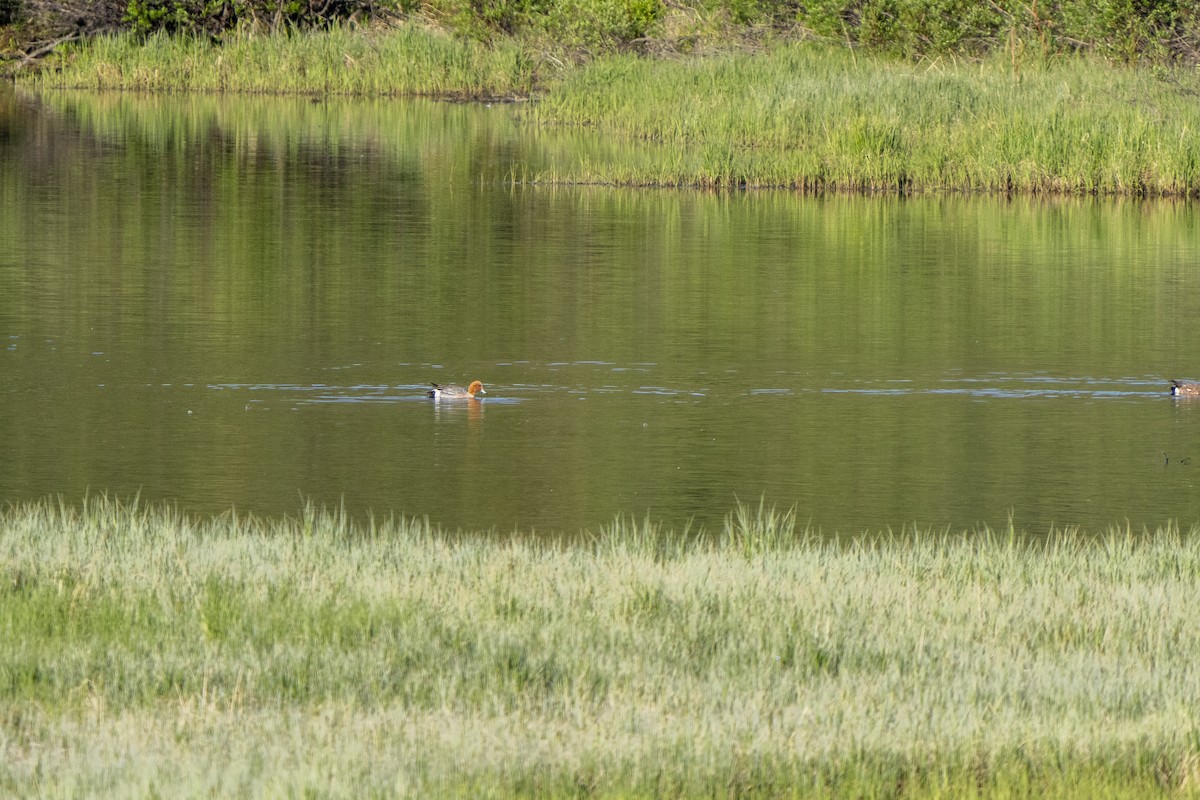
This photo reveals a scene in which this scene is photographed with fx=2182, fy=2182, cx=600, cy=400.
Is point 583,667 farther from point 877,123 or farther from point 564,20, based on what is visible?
point 564,20

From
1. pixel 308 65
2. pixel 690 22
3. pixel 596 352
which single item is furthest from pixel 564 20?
pixel 596 352

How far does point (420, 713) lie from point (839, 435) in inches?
A: 275

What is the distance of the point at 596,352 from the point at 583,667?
8913mm

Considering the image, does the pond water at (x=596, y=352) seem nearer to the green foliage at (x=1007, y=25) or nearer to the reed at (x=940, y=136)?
the reed at (x=940, y=136)

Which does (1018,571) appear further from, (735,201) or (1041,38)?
(1041,38)

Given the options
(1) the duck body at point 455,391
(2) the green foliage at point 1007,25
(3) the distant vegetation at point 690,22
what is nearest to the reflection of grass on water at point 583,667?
(1) the duck body at point 455,391

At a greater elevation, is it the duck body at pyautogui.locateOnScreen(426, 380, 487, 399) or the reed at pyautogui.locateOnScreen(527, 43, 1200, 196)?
the reed at pyautogui.locateOnScreen(527, 43, 1200, 196)

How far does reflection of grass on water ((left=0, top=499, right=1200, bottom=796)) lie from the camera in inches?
235

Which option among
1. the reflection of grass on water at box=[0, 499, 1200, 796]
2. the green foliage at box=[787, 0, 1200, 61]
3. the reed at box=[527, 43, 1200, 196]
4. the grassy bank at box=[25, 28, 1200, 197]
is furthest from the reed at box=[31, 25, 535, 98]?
the reflection of grass on water at box=[0, 499, 1200, 796]

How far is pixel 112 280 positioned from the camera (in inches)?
770

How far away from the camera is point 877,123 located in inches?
1101

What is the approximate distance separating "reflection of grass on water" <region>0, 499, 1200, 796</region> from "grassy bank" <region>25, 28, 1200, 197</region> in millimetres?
18339

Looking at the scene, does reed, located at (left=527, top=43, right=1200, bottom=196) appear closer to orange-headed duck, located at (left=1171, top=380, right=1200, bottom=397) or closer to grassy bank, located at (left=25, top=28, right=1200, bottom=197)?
grassy bank, located at (left=25, top=28, right=1200, bottom=197)

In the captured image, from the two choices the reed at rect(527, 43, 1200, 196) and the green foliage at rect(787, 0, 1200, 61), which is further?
the green foliage at rect(787, 0, 1200, 61)
